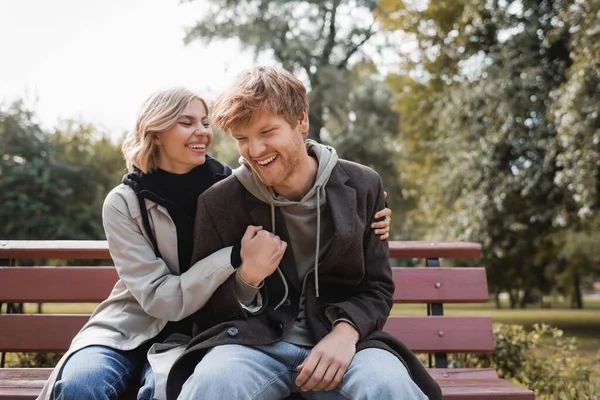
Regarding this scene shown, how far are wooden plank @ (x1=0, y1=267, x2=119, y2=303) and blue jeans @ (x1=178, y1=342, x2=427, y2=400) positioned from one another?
1.41 metres

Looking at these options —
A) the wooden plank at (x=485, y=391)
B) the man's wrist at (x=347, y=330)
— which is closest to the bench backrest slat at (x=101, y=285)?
the wooden plank at (x=485, y=391)

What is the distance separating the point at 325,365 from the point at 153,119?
1.35 m

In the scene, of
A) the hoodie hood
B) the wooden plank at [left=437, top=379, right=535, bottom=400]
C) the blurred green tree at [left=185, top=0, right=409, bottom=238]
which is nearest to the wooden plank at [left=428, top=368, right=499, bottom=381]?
the wooden plank at [left=437, top=379, right=535, bottom=400]

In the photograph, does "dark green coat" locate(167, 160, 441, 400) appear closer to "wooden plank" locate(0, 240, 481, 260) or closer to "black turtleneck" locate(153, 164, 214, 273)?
"black turtleneck" locate(153, 164, 214, 273)

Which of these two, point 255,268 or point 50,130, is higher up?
point 50,130

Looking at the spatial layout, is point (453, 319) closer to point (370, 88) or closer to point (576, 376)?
point (576, 376)

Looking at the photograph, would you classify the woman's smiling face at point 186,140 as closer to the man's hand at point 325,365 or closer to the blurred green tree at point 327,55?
the man's hand at point 325,365

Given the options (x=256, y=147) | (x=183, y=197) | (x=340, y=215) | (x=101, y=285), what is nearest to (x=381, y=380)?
(x=340, y=215)

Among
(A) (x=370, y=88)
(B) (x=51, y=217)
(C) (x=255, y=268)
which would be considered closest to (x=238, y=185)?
(C) (x=255, y=268)

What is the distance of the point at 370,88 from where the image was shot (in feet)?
74.1

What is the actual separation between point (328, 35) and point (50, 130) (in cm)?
891

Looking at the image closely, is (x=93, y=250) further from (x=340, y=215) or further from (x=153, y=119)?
(x=340, y=215)

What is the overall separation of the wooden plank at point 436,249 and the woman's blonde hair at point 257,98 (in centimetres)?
134

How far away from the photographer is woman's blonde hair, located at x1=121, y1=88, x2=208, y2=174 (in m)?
3.00
